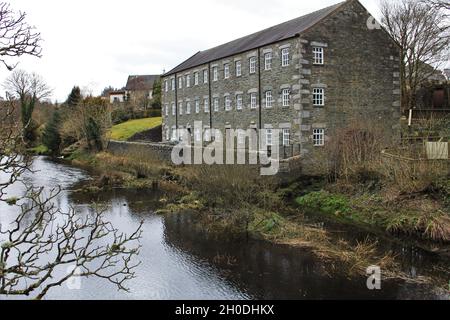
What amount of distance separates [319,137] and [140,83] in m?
61.7

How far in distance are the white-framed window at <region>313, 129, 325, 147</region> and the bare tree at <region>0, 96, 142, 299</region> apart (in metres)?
12.6

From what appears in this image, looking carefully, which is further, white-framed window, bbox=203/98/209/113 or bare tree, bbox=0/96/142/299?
white-framed window, bbox=203/98/209/113

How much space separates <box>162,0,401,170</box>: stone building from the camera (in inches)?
955

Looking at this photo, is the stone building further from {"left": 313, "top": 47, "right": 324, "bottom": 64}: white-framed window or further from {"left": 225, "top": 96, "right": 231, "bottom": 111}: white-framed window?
{"left": 225, "top": 96, "right": 231, "bottom": 111}: white-framed window

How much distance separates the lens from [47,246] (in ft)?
45.2

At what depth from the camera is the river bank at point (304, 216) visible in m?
13.3

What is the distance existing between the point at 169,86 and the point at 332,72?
2072 cm

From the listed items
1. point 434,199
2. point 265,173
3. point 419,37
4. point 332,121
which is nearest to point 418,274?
point 434,199

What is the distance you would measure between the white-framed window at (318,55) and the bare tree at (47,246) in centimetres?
1458

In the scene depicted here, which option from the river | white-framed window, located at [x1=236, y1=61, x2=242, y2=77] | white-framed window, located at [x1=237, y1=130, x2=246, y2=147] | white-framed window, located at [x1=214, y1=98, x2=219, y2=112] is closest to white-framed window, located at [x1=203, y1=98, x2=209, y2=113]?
white-framed window, located at [x1=214, y1=98, x2=219, y2=112]

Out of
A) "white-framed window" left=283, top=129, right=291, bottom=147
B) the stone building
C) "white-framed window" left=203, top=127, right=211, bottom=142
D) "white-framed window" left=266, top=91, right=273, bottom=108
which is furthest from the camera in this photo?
"white-framed window" left=203, top=127, right=211, bottom=142

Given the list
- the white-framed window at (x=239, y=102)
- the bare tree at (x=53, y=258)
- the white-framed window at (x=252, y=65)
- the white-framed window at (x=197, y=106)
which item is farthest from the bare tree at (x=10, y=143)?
the white-framed window at (x=197, y=106)

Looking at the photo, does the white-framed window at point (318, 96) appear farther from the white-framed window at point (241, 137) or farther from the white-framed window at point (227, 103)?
the white-framed window at point (227, 103)

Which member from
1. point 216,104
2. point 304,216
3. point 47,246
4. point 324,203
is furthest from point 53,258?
point 216,104
